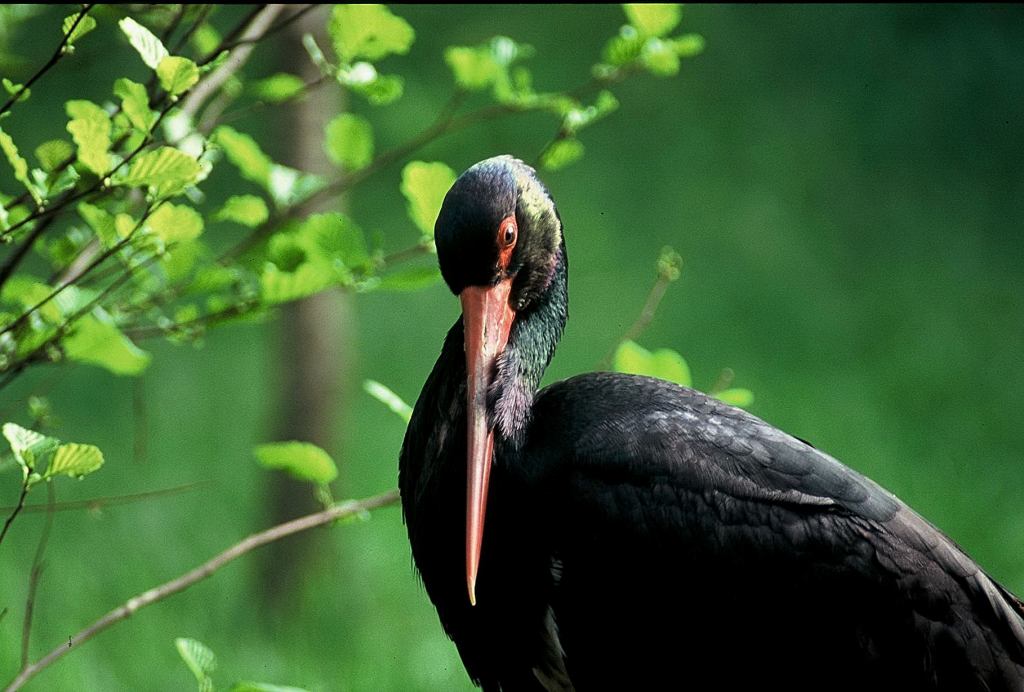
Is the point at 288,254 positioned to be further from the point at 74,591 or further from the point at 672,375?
the point at 74,591

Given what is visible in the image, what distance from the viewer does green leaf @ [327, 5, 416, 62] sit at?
5.50ft

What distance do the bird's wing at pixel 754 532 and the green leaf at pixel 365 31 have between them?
0.59 metres

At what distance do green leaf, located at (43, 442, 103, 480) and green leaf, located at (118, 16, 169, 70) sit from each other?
42 cm

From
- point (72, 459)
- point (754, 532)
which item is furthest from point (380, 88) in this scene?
point (754, 532)

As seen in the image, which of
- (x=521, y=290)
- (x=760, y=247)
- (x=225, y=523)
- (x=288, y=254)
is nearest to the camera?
(x=288, y=254)

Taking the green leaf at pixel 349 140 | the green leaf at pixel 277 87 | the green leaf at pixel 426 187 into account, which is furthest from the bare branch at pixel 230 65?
the green leaf at pixel 426 187

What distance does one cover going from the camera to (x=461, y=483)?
188 centimetres

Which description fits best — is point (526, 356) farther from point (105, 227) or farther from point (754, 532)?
point (105, 227)

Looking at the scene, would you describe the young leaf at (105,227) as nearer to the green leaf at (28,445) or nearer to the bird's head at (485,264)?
the green leaf at (28,445)

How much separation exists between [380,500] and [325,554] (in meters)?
2.23

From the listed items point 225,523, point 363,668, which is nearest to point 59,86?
point 225,523

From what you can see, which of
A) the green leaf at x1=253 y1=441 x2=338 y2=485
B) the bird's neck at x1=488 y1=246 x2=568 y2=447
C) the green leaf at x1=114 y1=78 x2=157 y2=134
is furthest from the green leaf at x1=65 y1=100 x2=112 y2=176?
the bird's neck at x1=488 y1=246 x2=568 y2=447

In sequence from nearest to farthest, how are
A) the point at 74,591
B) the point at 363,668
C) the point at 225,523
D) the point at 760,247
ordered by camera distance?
1. the point at 363,668
2. the point at 74,591
3. the point at 225,523
4. the point at 760,247

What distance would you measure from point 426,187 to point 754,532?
2.12 ft
